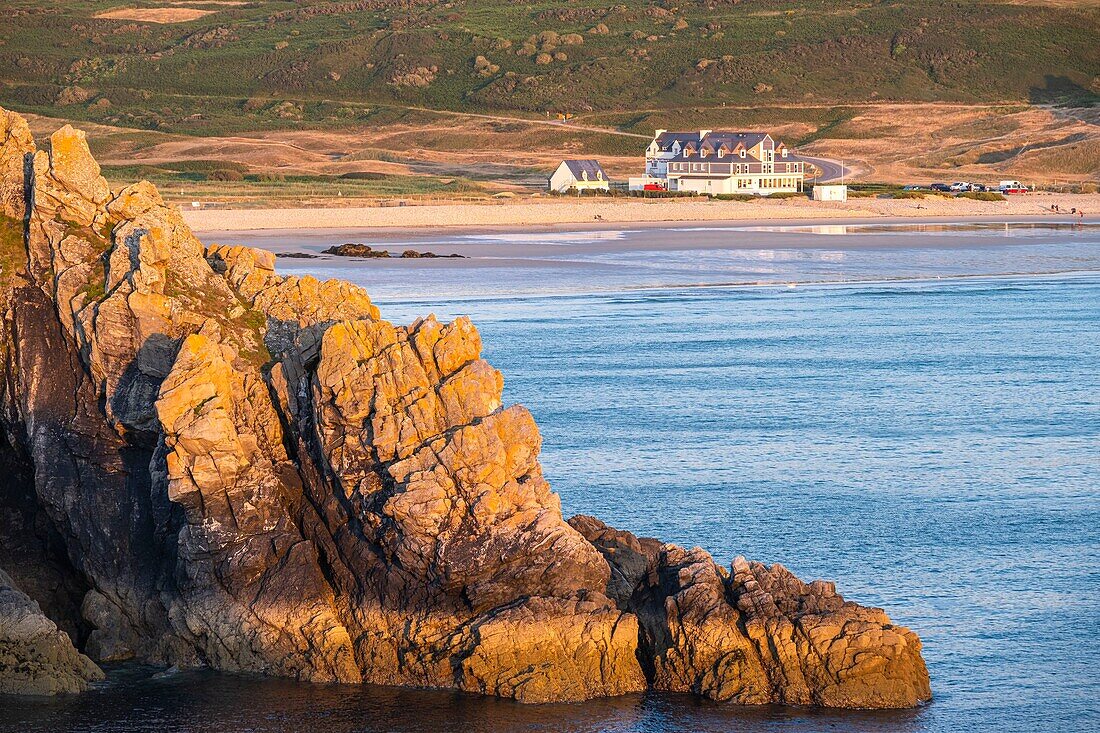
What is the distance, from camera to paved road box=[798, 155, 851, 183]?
12891 centimetres

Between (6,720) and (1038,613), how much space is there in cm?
1127

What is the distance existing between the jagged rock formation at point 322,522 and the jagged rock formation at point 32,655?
0.99 meters

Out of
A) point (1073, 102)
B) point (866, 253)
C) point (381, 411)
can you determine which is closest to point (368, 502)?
point (381, 411)

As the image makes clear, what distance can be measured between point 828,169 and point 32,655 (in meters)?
126

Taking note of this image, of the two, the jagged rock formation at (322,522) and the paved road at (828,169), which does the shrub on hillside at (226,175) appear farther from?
the jagged rock formation at (322,522)

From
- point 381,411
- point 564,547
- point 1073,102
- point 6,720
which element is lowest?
point 6,720

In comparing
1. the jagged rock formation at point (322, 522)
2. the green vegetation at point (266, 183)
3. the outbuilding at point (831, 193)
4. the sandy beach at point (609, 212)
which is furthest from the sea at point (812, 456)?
the outbuilding at point (831, 193)

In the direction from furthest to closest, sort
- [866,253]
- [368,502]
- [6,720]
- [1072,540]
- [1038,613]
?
[866,253]
[1072,540]
[1038,613]
[368,502]
[6,720]

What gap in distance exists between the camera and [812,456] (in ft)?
85.5

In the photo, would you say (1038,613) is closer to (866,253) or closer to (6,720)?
(6,720)

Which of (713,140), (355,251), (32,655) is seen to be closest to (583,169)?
(713,140)

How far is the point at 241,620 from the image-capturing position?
1648 cm

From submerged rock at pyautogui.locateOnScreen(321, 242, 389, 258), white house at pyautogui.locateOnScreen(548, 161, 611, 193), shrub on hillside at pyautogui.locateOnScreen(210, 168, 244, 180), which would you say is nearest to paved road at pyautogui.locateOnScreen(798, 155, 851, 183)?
white house at pyautogui.locateOnScreen(548, 161, 611, 193)

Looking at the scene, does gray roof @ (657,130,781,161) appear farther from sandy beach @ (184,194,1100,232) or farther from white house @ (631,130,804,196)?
sandy beach @ (184,194,1100,232)
